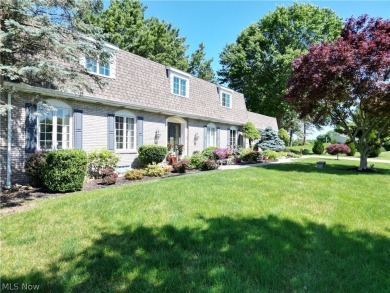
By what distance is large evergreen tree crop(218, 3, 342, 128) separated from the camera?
29.9 metres

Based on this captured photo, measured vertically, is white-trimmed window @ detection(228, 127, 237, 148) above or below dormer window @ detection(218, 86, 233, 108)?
below

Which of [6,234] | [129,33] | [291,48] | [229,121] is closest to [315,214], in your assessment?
[6,234]

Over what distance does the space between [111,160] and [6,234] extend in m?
6.17

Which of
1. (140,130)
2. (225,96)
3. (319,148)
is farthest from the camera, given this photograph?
(319,148)

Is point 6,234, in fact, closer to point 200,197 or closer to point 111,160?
point 200,197

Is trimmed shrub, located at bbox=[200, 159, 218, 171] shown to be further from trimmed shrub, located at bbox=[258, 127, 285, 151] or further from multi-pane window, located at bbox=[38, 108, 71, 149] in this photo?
trimmed shrub, located at bbox=[258, 127, 285, 151]

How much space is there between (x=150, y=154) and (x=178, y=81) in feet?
18.5

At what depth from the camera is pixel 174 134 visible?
15031 mm

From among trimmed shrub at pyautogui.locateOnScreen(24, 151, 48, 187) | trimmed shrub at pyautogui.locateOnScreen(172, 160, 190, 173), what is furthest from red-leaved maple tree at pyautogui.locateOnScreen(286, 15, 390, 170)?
trimmed shrub at pyautogui.locateOnScreen(24, 151, 48, 187)

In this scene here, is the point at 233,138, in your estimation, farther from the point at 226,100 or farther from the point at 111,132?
the point at 111,132

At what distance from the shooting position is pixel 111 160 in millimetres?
10234

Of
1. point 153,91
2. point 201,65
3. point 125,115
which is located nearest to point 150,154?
point 125,115

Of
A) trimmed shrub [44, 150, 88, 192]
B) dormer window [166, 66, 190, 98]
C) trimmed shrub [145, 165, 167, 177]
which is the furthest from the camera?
dormer window [166, 66, 190, 98]

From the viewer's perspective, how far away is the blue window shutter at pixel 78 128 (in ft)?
30.7
